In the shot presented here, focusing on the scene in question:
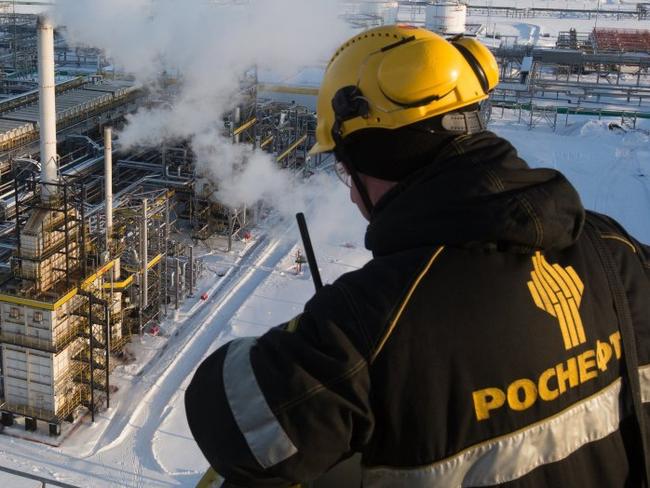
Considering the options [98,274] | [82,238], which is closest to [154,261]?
[98,274]

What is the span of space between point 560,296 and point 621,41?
3577 cm

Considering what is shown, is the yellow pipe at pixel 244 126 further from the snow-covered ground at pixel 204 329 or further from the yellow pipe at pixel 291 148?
the snow-covered ground at pixel 204 329

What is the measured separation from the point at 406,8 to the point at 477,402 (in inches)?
1834

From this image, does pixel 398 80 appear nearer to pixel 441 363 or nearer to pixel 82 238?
pixel 441 363

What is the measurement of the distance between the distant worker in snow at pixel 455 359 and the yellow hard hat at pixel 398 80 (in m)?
0.14

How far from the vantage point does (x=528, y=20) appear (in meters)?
44.8

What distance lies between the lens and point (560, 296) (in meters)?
1.40

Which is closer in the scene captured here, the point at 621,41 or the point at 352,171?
the point at 352,171

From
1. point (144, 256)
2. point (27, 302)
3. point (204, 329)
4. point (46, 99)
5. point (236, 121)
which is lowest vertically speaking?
point (204, 329)

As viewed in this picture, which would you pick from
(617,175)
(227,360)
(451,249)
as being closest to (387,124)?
(451,249)

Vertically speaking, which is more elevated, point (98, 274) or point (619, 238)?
point (619, 238)

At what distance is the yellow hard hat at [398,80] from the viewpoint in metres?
1.62

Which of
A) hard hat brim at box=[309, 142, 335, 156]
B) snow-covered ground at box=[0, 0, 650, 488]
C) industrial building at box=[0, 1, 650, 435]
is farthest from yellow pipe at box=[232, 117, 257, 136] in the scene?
hard hat brim at box=[309, 142, 335, 156]

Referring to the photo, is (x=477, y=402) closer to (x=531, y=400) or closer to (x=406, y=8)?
(x=531, y=400)
